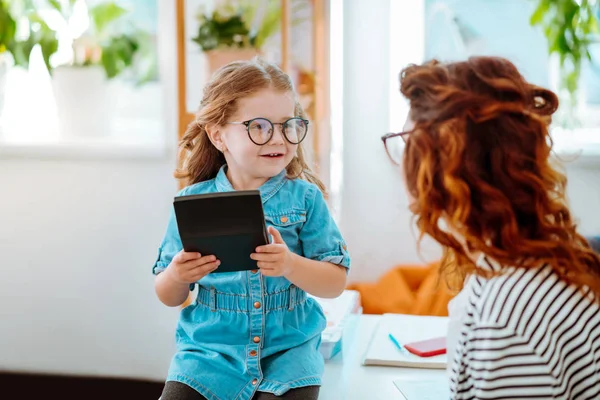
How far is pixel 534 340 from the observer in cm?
94

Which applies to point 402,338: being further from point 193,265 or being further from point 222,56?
point 222,56

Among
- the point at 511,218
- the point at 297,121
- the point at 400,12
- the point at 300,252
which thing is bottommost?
the point at 300,252

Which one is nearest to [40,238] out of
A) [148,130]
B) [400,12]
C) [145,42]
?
[148,130]

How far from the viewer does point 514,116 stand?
99 cm

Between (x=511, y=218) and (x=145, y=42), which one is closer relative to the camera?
(x=511, y=218)

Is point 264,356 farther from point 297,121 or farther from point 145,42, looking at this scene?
point 145,42

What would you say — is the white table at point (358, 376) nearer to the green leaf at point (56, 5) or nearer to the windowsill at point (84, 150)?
the windowsill at point (84, 150)

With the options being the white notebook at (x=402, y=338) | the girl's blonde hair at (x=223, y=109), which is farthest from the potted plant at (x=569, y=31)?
the girl's blonde hair at (x=223, y=109)

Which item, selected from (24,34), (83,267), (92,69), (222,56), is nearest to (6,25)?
(24,34)

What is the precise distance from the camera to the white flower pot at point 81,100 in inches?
108

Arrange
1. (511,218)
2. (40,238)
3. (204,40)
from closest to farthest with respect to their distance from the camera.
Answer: (511,218), (204,40), (40,238)

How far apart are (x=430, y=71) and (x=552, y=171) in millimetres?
223

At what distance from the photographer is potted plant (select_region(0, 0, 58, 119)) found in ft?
8.83

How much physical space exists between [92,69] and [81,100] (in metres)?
0.13
